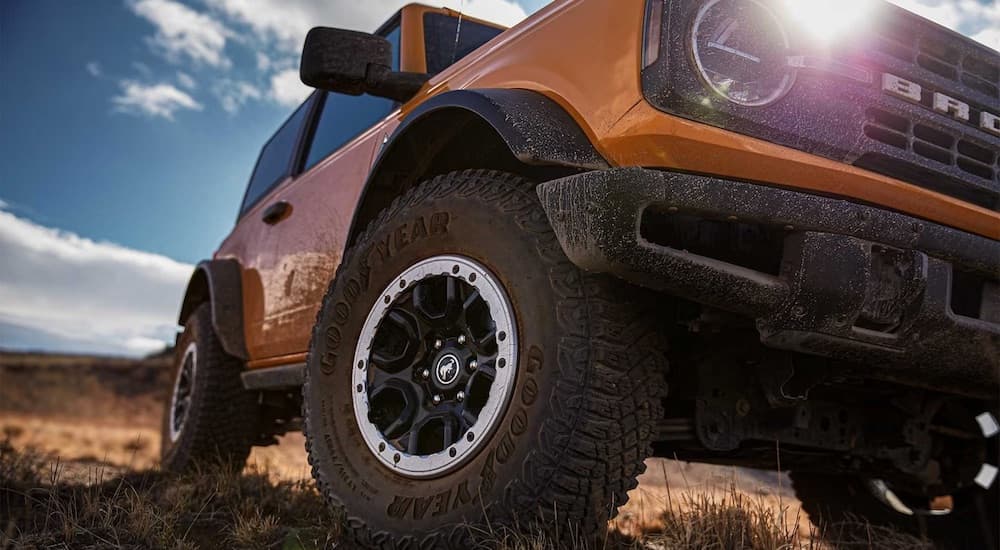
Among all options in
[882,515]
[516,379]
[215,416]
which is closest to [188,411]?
[215,416]

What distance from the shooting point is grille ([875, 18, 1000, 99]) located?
1.91 meters

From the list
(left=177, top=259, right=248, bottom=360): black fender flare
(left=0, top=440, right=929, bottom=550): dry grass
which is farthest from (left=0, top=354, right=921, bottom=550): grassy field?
(left=177, top=259, right=248, bottom=360): black fender flare

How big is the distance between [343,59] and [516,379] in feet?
4.24

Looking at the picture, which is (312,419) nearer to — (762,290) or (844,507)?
(762,290)

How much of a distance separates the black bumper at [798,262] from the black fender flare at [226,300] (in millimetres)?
2593

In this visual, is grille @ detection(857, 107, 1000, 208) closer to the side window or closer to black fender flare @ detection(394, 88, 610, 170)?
black fender flare @ detection(394, 88, 610, 170)

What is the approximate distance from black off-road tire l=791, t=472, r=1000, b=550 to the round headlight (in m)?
1.67

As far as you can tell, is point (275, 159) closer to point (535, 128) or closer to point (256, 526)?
point (256, 526)

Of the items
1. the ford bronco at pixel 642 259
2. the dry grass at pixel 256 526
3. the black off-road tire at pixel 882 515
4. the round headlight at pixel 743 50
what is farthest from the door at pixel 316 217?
the black off-road tire at pixel 882 515

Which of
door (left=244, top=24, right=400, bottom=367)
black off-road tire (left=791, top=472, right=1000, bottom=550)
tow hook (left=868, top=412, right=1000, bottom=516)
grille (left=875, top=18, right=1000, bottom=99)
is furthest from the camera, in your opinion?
door (left=244, top=24, right=400, bottom=367)

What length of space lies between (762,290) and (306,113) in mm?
3274

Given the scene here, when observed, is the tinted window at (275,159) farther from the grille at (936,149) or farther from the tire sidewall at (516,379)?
the grille at (936,149)

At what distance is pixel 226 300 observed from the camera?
13.1 feet

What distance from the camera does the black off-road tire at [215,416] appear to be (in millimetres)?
3938
